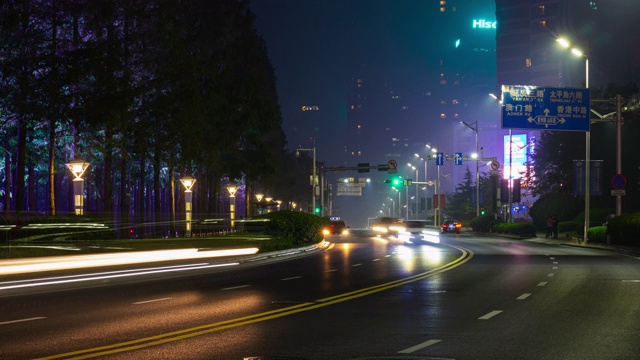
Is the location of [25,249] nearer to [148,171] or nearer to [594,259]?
[594,259]

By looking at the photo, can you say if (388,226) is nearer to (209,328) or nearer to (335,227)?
(335,227)

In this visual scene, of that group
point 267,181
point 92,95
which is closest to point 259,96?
point 267,181

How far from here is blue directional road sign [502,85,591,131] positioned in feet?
156

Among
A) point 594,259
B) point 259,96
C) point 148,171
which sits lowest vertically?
point 594,259

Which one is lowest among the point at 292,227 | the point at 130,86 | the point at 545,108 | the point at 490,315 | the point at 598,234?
the point at 598,234

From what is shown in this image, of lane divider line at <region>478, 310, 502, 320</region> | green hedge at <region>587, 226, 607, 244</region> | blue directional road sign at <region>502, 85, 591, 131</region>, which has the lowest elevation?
green hedge at <region>587, 226, 607, 244</region>

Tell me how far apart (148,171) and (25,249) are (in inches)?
1920

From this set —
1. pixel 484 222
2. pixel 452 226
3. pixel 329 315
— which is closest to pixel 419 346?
pixel 329 315

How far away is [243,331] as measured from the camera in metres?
13.4

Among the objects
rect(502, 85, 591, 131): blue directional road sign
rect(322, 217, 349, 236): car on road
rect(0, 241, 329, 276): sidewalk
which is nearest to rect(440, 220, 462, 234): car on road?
rect(322, 217, 349, 236): car on road

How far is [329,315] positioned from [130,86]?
1213 inches

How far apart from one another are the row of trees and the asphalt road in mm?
14861

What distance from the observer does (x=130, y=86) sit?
43.9 meters

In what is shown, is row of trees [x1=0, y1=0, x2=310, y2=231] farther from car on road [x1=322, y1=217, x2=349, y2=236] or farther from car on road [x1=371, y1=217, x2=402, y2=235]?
car on road [x1=371, y1=217, x2=402, y2=235]
